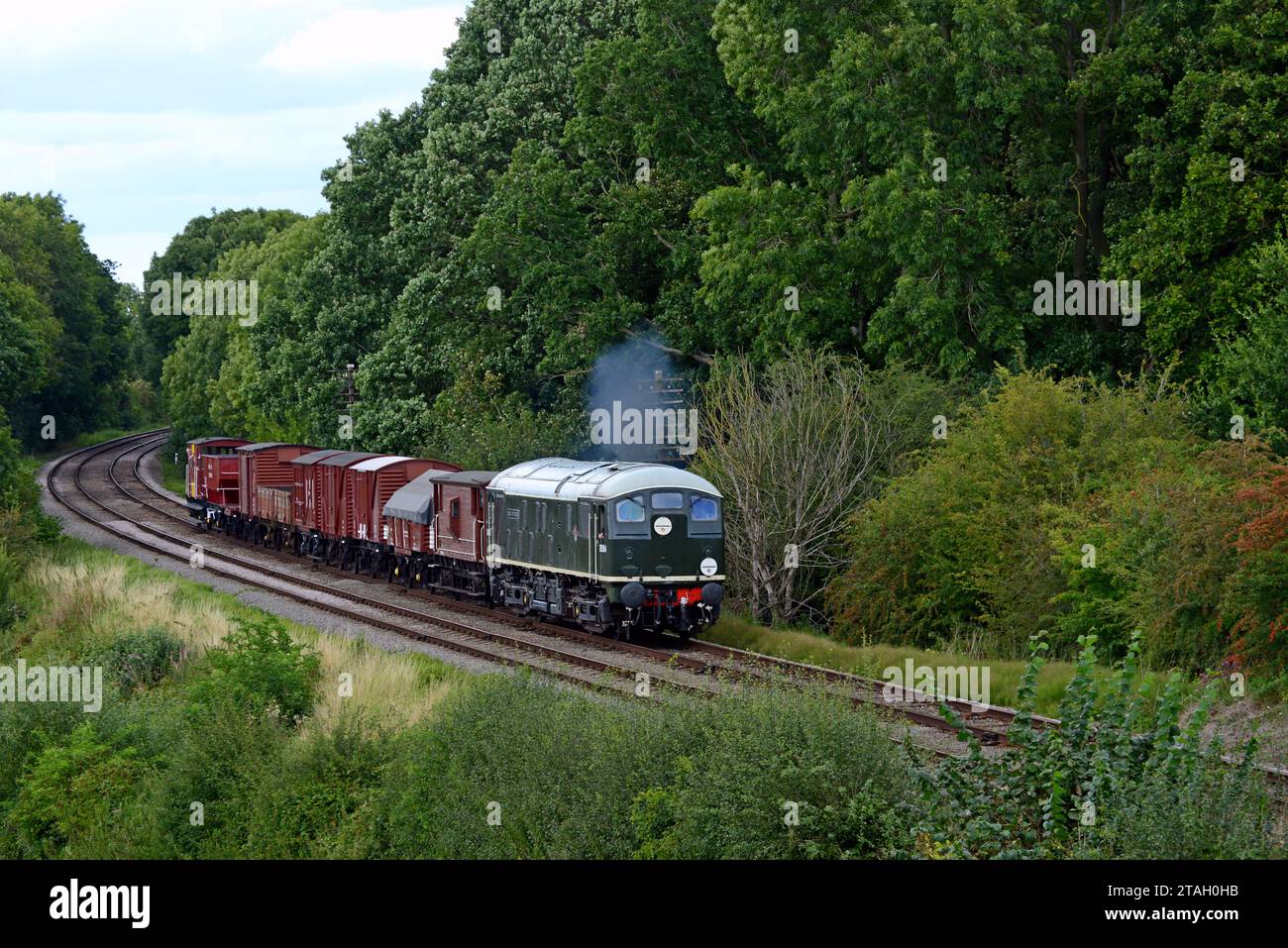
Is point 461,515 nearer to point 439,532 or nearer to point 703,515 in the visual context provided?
point 439,532

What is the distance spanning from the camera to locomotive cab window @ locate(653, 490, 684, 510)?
27250 mm

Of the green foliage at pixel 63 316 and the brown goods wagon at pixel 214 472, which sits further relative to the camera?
the green foliage at pixel 63 316

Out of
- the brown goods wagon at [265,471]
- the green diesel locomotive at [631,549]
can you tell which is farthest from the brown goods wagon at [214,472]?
the green diesel locomotive at [631,549]

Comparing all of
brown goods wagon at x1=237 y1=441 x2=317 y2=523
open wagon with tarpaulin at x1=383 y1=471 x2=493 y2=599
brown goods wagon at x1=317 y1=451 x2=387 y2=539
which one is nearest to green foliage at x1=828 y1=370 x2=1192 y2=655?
open wagon with tarpaulin at x1=383 y1=471 x2=493 y2=599

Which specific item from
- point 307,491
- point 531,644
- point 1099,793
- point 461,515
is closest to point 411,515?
point 461,515

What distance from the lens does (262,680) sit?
797 inches

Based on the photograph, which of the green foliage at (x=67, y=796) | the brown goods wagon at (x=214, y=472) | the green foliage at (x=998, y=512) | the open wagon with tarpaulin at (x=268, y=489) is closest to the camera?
the green foliage at (x=67, y=796)

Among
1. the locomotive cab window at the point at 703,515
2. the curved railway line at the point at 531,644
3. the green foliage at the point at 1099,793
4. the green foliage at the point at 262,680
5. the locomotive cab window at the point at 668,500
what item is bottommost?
the curved railway line at the point at 531,644

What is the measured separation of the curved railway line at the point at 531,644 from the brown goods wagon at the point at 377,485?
54.8 inches

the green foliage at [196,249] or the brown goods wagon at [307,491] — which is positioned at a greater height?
the green foliage at [196,249]

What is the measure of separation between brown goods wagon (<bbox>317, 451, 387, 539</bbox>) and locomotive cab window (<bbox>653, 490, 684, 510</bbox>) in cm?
1611

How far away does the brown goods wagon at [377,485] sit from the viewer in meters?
39.1

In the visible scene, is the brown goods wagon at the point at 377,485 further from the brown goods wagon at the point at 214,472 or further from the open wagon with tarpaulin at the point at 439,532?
the brown goods wagon at the point at 214,472

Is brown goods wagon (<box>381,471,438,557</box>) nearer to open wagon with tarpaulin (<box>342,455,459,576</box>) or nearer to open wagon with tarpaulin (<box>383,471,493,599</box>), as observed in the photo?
open wagon with tarpaulin (<box>383,471,493,599</box>)
